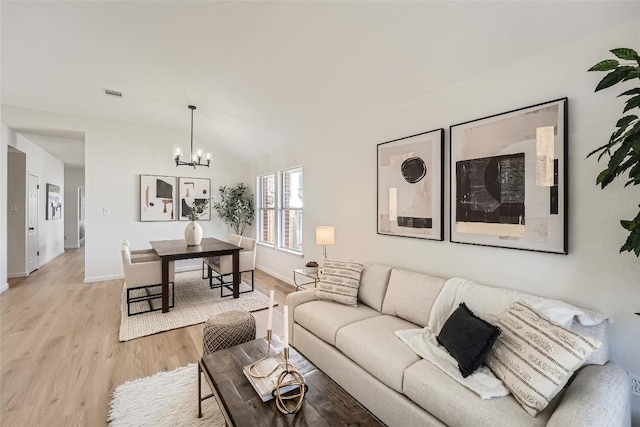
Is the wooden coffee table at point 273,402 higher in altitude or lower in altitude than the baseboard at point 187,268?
higher

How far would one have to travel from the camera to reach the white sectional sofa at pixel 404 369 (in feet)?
4.11

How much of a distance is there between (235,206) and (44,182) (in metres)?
4.55

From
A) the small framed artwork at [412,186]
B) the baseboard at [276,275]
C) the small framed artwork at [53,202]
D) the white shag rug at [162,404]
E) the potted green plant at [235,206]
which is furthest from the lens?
the small framed artwork at [53,202]

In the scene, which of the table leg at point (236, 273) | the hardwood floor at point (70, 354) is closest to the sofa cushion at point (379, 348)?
the hardwood floor at point (70, 354)

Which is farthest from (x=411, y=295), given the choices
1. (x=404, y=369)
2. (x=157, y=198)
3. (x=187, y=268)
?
(x=157, y=198)

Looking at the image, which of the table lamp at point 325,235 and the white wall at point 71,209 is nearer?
the table lamp at point 325,235

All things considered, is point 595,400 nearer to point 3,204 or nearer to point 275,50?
point 275,50

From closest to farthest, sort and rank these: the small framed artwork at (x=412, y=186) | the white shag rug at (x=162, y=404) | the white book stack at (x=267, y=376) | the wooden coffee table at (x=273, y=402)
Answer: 1. the wooden coffee table at (x=273, y=402)
2. the white book stack at (x=267, y=376)
3. the white shag rug at (x=162, y=404)
4. the small framed artwork at (x=412, y=186)

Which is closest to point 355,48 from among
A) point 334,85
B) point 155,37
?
point 334,85

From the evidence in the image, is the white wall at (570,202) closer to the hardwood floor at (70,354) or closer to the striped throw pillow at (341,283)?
the striped throw pillow at (341,283)

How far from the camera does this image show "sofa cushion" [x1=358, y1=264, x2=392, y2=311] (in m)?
2.58

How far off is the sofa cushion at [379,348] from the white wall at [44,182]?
620 centimetres

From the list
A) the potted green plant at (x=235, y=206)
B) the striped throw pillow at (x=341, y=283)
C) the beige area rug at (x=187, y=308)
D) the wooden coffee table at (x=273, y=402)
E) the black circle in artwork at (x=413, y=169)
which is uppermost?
the black circle in artwork at (x=413, y=169)

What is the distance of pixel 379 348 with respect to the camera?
1850 mm
